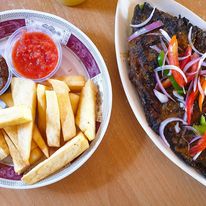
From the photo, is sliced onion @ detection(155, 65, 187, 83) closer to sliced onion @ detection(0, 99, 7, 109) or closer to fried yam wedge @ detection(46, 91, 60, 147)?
fried yam wedge @ detection(46, 91, 60, 147)

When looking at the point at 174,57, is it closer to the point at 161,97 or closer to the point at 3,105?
the point at 161,97

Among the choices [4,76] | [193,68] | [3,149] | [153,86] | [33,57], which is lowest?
[3,149]

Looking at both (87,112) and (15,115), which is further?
(87,112)

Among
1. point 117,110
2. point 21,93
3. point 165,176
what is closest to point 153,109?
point 117,110

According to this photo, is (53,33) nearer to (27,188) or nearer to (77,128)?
(77,128)

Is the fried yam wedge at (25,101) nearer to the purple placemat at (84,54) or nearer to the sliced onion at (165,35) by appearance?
the purple placemat at (84,54)

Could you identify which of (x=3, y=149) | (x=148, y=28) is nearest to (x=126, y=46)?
(x=148, y=28)
